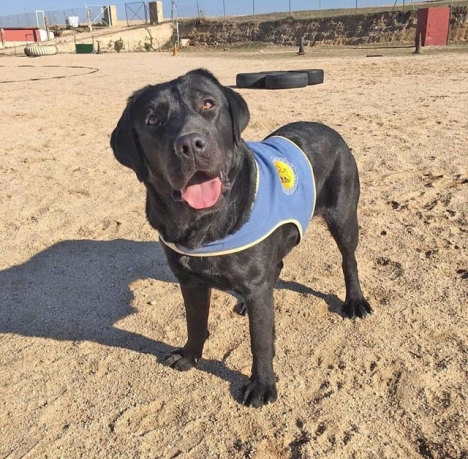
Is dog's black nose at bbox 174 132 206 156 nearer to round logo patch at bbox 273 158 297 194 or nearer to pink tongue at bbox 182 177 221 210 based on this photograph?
pink tongue at bbox 182 177 221 210

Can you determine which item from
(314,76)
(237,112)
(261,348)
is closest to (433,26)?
(314,76)

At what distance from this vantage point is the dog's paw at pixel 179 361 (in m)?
3.18

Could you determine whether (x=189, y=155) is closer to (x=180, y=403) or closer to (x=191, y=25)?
(x=180, y=403)

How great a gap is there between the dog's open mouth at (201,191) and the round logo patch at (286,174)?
0.61m

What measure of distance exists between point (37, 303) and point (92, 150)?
4.22 meters

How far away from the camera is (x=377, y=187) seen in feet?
19.0

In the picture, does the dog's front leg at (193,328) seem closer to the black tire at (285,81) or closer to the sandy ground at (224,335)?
the sandy ground at (224,335)

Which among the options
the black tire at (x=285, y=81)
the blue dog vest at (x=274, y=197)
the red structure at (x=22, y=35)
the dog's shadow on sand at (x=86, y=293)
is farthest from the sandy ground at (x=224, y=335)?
the red structure at (x=22, y=35)

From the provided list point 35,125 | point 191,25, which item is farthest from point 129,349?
point 191,25

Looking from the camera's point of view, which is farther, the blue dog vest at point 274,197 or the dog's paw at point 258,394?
the dog's paw at point 258,394

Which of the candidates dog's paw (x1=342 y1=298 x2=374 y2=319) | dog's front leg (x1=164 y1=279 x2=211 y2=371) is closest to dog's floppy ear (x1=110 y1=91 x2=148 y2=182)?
dog's front leg (x1=164 y1=279 x2=211 y2=371)

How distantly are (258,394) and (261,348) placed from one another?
27 centimetres

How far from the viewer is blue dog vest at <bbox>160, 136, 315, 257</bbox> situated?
2662 mm

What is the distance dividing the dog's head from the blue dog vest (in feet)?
0.80
